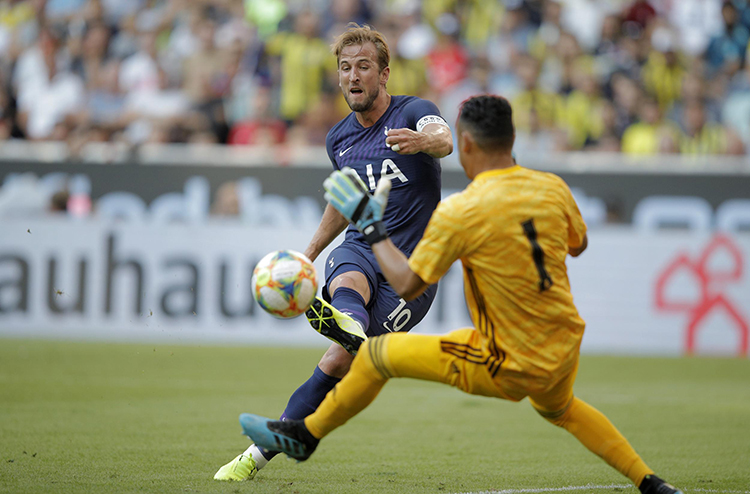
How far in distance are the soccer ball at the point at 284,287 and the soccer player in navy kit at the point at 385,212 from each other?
0.43m

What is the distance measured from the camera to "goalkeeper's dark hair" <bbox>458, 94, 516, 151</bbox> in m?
4.24

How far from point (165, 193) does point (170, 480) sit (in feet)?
29.7

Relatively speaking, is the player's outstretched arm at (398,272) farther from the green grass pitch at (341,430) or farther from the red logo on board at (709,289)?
the red logo on board at (709,289)

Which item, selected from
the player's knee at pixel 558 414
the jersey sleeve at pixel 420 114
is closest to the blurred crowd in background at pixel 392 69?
the jersey sleeve at pixel 420 114

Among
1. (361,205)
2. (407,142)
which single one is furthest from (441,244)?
(407,142)

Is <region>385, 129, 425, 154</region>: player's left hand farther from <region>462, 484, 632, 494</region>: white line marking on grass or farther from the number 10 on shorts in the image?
<region>462, 484, 632, 494</region>: white line marking on grass

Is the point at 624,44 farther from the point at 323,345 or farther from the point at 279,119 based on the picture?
the point at 323,345

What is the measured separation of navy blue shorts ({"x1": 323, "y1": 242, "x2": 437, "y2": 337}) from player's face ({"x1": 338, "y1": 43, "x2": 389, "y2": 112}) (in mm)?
950

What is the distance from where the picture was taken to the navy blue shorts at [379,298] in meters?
5.67

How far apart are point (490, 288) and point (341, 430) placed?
11.7 feet

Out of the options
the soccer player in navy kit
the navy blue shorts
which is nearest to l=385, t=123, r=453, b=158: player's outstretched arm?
the soccer player in navy kit

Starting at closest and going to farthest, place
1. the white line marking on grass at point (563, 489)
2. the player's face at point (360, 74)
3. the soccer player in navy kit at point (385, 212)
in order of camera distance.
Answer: the white line marking on grass at point (563, 489)
the soccer player in navy kit at point (385, 212)
the player's face at point (360, 74)

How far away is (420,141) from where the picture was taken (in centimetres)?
494

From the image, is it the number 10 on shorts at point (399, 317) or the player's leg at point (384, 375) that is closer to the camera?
the player's leg at point (384, 375)
